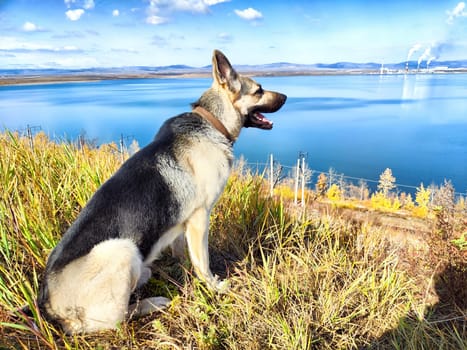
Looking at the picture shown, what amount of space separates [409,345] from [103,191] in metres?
3.02

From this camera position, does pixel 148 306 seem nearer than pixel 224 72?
Yes

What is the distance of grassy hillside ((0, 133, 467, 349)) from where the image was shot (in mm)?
2658

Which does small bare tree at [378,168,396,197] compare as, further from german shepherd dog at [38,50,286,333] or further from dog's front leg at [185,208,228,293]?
dog's front leg at [185,208,228,293]

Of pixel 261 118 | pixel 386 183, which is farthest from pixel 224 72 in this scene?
pixel 386 183

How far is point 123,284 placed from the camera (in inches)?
98.8

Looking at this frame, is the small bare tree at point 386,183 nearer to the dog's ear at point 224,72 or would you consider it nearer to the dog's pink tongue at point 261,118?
the dog's pink tongue at point 261,118

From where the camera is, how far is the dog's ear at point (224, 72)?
3360 mm

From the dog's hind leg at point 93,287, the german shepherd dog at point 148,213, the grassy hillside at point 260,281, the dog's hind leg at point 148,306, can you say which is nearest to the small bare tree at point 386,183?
the grassy hillside at point 260,281

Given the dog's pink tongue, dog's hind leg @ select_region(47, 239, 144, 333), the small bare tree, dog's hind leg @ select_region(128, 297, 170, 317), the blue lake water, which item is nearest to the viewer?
dog's hind leg @ select_region(47, 239, 144, 333)

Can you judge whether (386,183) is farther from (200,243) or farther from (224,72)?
(200,243)

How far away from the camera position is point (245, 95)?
3.67m

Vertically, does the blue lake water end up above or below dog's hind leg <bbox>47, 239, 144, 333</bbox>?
below

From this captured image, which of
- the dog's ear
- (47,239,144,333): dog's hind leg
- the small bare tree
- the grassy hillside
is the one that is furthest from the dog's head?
the small bare tree

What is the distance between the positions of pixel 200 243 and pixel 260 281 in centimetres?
73
